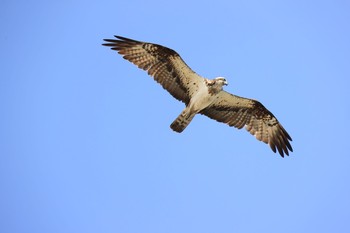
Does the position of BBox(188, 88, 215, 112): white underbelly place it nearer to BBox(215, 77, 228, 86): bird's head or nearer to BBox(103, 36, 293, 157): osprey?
BBox(103, 36, 293, 157): osprey

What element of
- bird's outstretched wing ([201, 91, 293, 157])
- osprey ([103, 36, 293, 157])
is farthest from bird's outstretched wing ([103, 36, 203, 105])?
bird's outstretched wing ([201, 91, 293, 157])

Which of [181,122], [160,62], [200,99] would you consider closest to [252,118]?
[200,99]

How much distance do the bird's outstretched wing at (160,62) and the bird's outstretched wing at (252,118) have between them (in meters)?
1.07

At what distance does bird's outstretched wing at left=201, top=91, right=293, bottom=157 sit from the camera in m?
16.6

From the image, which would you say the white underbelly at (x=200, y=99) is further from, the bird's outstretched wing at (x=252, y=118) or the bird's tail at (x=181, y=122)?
the bird's outstretched wing at (x=252, y=118)

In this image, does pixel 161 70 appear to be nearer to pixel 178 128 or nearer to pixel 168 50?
pixel 168 50

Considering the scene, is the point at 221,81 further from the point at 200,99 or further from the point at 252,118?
the point at 252,118

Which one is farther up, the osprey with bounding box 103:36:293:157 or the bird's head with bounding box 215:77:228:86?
the bird's head with bounding box 215:77:228:86

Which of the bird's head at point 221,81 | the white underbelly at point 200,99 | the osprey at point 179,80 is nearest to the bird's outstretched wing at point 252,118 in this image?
the osprey at point 179,80

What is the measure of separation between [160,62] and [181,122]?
1654mm

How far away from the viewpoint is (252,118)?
1708 cm

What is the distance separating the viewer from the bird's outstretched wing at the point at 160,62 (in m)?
15.6

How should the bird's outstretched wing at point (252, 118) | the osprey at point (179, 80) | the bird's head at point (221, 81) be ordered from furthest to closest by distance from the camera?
the bird's outstretched wing at point (252, 118) < the osprey at point (179, 80) < the bird's head at point (221, 81)

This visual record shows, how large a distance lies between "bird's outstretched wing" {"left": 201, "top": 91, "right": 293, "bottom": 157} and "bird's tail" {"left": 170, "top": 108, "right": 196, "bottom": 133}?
3.19ft
